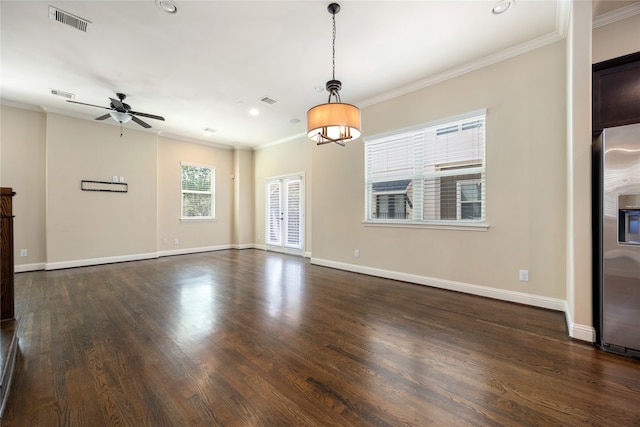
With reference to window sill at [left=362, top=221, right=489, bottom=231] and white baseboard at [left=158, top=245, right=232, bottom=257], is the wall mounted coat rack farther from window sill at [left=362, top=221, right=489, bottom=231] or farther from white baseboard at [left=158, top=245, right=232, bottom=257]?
window sill at [left=362, top=221, right=489, bottom=231]

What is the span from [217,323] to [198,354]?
2.00 ft

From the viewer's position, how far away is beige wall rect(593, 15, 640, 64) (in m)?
2.77

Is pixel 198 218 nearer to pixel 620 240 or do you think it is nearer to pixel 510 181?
pixel 510 181

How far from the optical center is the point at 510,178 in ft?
11.1

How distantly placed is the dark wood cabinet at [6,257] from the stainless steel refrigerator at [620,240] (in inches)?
217

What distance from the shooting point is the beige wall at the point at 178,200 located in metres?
6.95

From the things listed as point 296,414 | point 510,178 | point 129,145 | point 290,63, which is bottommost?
point 296,414

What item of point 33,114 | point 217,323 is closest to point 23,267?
point 33,114

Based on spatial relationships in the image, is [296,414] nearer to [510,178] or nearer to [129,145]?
[510,178]

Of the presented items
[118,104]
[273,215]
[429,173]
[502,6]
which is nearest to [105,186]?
[118,104]

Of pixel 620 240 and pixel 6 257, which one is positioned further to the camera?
pixel 6 257

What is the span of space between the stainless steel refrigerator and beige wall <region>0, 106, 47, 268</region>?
835 cm

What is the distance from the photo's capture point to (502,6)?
2.64 meters

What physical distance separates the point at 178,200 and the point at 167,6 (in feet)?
17.8
